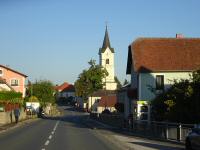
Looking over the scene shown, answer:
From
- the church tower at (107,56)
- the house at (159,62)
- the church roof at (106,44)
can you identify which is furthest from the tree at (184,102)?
the church roof at (106,44)

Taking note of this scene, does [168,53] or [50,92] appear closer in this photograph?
[168,53]

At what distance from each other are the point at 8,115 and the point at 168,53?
60.5 feet

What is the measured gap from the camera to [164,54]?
5512 cm

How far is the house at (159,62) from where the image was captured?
172ft

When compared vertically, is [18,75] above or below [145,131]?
above

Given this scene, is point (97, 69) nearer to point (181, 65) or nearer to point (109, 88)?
point (109, 88)

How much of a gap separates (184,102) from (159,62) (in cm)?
1936

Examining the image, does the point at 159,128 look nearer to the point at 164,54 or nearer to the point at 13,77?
the point at 164,54

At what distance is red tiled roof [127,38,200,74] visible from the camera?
52.8m

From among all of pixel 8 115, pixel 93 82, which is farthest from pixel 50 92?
pixel 8 115

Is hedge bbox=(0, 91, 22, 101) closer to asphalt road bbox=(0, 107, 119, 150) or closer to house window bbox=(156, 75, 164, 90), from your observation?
house window bbox=(156, 75, 164, 90)

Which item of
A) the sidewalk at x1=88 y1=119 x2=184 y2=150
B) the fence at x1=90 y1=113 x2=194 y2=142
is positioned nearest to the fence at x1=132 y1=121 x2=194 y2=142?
the fence at x1=90 y1=113 x2=194 y2=142

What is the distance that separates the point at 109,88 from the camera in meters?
152

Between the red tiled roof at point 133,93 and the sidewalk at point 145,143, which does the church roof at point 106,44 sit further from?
the sidewalk at point 145,143
